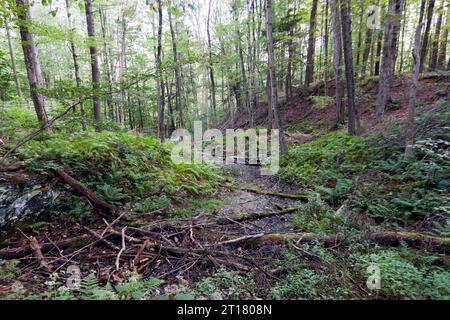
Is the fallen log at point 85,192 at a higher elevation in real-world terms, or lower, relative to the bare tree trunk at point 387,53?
lower

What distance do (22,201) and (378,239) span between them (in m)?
5.80

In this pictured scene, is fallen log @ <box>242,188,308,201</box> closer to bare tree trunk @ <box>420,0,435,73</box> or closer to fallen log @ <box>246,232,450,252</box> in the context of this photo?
fallen log @ <box>246,232,450,252</box>

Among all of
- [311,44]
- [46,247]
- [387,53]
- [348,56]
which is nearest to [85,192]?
[46,247]

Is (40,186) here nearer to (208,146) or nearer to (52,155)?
(52,155)

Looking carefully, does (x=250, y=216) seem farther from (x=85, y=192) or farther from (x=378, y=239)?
(x=85, y=192)

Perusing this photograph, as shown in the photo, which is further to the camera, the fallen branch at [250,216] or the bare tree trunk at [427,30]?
the bare tree trunk at [427,30]

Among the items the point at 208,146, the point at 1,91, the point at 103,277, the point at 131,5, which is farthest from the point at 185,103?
the point at 103,277

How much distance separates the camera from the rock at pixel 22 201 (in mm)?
3627

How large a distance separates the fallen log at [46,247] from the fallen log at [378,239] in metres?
2.67

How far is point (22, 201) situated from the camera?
150 inches

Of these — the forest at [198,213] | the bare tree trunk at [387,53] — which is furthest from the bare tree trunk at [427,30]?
the forest at [198,213]

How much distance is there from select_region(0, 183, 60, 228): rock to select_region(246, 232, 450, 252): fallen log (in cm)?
363

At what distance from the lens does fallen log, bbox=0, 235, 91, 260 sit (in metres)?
3.16

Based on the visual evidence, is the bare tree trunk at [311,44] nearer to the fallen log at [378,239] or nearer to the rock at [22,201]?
the fallen log at [378,239]
